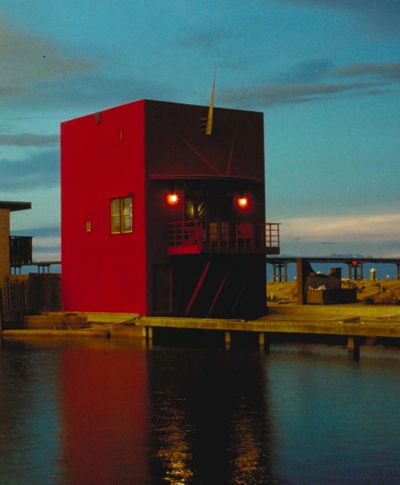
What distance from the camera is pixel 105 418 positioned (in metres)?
20.8

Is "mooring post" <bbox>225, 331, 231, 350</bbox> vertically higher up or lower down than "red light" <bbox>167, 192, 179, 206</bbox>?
lower down

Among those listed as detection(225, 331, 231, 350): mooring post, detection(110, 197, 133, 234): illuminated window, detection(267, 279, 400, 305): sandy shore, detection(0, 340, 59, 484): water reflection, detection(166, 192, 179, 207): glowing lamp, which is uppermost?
detection(166, 192, 179, 207): glowing lamp

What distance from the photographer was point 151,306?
4184cm

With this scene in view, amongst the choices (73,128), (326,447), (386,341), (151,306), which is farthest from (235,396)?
(73,128)

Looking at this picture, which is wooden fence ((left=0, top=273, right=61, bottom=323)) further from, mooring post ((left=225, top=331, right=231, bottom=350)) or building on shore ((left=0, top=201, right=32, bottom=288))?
mooring post ((left=225, top=331, right=231, bottom=350))

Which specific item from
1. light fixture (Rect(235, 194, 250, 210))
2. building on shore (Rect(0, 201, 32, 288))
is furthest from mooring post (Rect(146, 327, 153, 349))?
building on shore (Rect(0, 201, 32, 288))

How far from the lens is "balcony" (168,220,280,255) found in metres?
40.8

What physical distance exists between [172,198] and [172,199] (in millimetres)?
44

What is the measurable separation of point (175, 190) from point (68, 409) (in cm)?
2123

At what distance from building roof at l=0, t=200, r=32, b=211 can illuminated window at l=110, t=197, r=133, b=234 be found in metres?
5.83

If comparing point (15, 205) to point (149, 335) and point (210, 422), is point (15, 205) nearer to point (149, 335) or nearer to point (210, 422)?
point (149, 335)

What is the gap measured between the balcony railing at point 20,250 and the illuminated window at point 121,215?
7.55m

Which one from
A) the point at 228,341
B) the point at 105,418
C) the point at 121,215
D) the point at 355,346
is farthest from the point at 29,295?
the point at 105,418

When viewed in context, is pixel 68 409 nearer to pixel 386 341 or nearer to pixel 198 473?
pixel 198 473
